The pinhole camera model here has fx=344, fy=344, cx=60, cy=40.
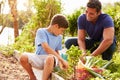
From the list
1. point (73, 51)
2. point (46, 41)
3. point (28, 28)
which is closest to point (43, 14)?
point (28, 28)

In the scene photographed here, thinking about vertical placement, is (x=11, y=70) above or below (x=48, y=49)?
below

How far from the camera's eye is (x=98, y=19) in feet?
16.6

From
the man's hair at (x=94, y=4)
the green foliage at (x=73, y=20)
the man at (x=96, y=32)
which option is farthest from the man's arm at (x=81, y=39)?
the green foliage at (x=73, y=20)

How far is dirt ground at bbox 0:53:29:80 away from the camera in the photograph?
5.69m

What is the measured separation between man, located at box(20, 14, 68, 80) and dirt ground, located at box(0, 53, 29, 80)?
1009mm

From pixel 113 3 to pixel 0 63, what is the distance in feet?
11.7

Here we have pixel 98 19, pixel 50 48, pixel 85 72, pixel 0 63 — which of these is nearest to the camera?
pixel 85 72

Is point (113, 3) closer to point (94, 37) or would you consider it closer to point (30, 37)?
point (30, 37)

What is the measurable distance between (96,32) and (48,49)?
0.95 m

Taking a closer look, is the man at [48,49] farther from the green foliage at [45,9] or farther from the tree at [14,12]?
the tree at [14,12]

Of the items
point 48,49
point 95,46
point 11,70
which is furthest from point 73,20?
point 48,49

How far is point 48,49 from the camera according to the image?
4.45 m

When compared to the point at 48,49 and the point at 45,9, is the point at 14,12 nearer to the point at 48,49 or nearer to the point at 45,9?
the point at 45,9

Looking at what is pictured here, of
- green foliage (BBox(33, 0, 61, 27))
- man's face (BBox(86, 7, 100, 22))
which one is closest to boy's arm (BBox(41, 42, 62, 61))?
man's face (BBox(86, 7, 100, 22))
